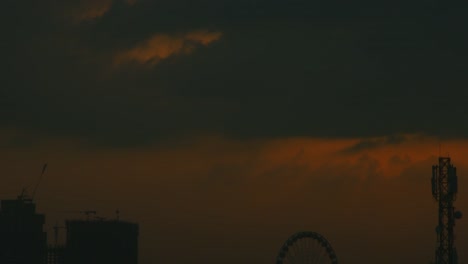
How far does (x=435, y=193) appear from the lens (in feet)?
561

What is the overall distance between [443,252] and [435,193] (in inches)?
364

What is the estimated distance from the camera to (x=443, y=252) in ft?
573

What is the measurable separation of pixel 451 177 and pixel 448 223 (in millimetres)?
6453

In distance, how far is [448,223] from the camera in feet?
547

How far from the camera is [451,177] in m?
169

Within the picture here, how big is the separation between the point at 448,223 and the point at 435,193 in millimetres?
5870

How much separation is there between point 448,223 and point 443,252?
915cm

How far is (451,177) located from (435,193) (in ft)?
12.0

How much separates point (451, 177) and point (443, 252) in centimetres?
1211
